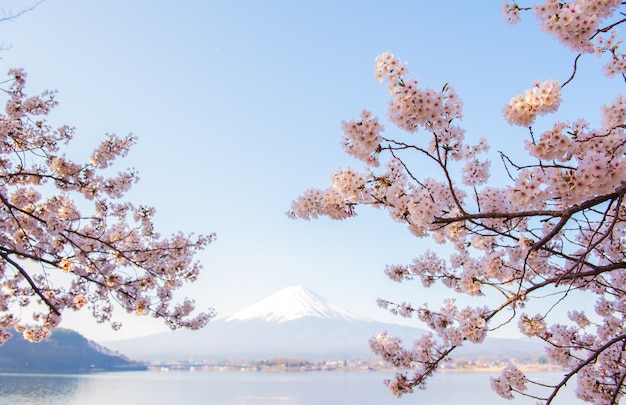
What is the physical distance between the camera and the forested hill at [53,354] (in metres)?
79.5

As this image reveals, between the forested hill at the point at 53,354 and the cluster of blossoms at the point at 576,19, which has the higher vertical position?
the cluster of blossoms at the point at 576,19

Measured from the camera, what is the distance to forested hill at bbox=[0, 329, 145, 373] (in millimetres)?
79500

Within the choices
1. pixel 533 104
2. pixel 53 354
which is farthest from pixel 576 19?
pixel 53 354

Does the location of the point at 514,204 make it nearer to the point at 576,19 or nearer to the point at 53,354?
the point at 576,19

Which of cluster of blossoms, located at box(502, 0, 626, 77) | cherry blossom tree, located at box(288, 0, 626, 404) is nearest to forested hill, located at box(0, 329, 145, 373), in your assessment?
cherry blossom tree, located at box(288, 0, 626, 404)

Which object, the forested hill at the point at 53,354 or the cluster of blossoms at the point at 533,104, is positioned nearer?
the cluster of blossoms at the point at 533,104

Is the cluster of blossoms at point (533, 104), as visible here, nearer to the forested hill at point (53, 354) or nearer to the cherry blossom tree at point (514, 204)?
the cherry blossom tree at point (514, 204)

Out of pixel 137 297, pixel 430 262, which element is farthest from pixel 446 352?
pixel 137 297

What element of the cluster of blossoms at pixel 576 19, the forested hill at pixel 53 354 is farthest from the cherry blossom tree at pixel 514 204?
the forested hill at pixel 53 354

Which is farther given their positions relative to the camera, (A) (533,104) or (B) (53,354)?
(B) (53,354)

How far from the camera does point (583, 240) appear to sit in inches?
176

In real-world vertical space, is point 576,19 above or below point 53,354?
above

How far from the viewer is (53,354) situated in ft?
277

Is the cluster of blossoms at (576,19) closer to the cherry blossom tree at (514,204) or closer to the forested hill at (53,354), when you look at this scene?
the cherry blossom tree at (514,204)
